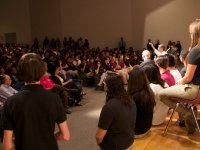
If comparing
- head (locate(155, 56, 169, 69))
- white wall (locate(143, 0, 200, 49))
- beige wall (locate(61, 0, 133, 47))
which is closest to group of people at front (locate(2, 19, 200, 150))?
head (locate(155, 56, 169, 69))

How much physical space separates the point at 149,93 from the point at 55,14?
52.2 feet

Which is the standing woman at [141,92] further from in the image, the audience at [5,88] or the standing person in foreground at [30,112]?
the audience at [5,88]

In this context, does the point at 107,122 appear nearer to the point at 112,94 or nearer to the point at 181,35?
the point at 112,94

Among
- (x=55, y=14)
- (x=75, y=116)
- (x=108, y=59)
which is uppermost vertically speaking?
(x=55, y=14)

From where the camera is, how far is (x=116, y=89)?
8.40 feet

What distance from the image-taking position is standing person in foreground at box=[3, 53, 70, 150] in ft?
6.04

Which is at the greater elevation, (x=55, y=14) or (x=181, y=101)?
(x=55, y=14)

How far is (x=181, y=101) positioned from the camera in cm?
366

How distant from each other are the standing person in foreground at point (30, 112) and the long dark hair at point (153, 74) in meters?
2.63

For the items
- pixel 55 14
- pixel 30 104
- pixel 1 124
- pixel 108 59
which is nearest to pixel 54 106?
pixel 30 104

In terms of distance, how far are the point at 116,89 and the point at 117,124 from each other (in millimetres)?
305

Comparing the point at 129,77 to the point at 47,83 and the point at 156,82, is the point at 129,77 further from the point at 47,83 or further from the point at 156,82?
the point at 47,83

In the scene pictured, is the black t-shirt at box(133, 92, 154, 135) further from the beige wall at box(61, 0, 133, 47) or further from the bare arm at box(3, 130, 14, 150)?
the beige wall at box(61, 0, 133, 47)

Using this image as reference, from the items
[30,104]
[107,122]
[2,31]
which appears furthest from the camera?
[2,31]
